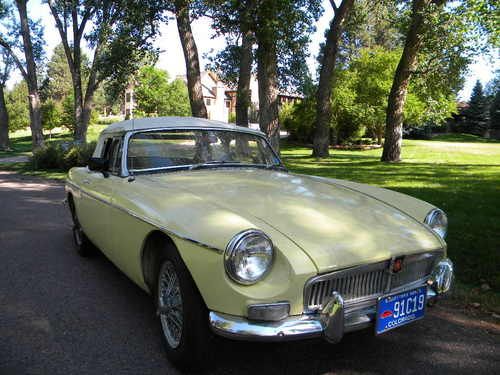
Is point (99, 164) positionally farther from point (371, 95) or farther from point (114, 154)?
point (371, 95)

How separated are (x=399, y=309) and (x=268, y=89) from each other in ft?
37.7

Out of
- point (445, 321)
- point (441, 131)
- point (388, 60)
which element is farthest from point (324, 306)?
point (441, 131)

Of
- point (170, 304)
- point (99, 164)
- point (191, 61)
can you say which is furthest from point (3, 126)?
point (170, 304)

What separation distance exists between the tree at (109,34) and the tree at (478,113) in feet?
156

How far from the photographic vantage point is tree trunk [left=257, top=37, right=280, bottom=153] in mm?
12648

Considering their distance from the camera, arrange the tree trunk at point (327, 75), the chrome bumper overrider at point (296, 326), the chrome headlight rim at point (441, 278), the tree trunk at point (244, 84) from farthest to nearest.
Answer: the tree trunk at point (327, 75) < the tree trunk at point (244, 84) < the chrome headlight rim at point (441, 278) < the chrome bumper overrider at point (296, 326)

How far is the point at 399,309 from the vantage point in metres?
2.48

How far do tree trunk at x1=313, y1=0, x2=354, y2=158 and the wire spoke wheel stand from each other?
15509 millimetres

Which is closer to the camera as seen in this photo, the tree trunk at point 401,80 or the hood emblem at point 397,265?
the hood emblem at point 397,265

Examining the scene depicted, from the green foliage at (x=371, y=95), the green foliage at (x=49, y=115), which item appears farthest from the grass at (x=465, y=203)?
the green foliage at (x=49, y=115)

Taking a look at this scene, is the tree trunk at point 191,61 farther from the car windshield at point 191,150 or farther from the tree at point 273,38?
the car windshield at point 191,150

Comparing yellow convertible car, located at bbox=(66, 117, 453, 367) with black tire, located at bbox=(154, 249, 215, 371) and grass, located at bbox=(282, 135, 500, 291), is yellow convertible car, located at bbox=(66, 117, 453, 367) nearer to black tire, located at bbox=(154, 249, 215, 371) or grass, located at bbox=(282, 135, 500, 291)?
black tire, located at bbox=(154, 249, 215, 371)

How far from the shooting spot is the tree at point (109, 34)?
1398 centimetres

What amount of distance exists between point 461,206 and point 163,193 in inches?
220
